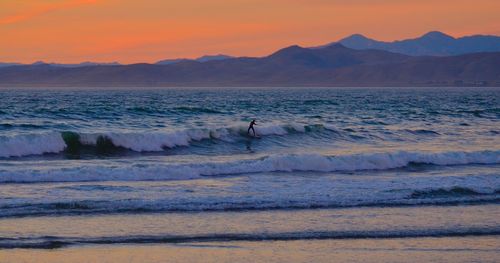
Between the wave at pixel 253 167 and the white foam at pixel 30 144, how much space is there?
18.3 ft

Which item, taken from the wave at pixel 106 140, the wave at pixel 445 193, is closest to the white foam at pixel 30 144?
the wave at pixel 106 140

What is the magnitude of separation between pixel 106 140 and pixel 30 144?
3.66m

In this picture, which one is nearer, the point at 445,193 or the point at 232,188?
the point at 445,193

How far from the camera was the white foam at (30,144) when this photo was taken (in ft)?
86.1

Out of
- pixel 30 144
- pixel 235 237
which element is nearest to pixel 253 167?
pixel 30 144

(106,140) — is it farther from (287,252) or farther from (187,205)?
(287,252)

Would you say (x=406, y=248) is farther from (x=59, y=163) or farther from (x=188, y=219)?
(x=59, y=163)

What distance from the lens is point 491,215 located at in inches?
584

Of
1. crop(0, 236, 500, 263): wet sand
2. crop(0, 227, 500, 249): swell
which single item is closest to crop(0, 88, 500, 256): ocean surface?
crop(0, 227, 500, 249): swell

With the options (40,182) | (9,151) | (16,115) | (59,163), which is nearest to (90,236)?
(40,182)

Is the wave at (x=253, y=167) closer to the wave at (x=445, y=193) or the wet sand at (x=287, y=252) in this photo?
the wave at (x=445, y=193)

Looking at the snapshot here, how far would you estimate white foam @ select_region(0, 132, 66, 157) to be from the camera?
2625 centimetres

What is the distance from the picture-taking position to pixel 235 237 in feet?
41.4

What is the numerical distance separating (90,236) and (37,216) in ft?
6.38
